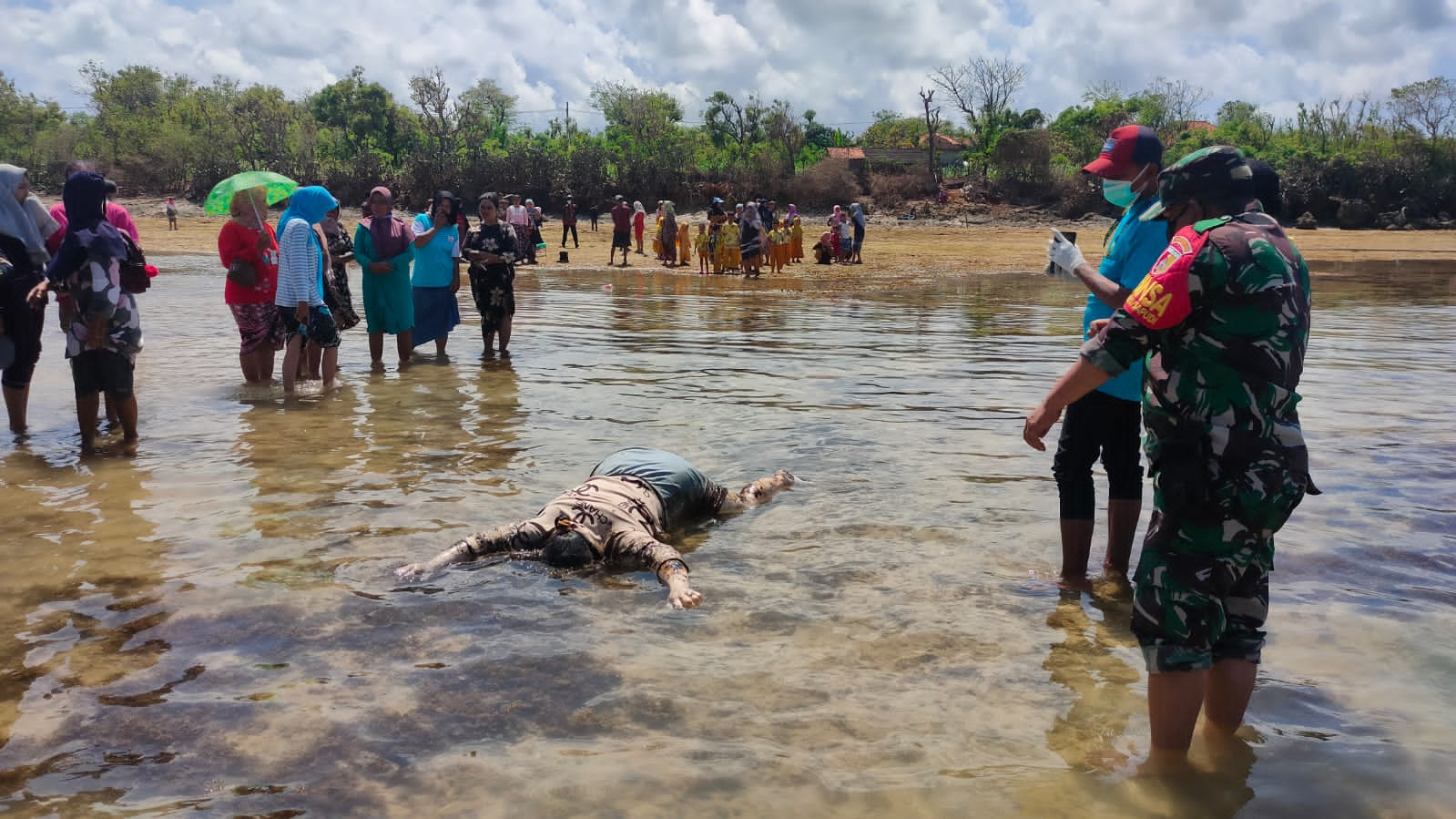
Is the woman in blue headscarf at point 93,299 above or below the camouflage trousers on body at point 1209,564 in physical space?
above

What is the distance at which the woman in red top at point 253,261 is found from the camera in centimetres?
817

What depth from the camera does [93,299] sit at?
21.3 feet

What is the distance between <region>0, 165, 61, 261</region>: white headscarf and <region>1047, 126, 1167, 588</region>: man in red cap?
6.32m

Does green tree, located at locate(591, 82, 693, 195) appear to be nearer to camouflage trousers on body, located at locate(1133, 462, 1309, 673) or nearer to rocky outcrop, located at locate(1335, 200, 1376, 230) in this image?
rocky outcrop, located at locate(1335, 200, 1376, 230)

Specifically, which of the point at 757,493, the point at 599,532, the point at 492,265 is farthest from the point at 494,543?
the point at 492,265

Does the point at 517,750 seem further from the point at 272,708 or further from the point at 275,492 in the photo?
the point at 275,492

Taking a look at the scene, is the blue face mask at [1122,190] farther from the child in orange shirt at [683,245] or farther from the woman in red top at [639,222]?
the woman in red top at [639,222]

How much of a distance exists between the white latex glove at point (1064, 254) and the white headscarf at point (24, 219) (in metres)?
6.19

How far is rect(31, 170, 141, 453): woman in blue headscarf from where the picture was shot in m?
6.40

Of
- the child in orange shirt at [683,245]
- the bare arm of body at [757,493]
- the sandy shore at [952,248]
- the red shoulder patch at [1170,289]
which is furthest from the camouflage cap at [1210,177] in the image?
the child in orange shirt at [683,245]

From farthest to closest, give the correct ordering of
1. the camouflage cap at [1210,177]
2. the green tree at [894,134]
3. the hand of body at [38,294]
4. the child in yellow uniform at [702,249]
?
1. the green tree at [894,134]
2. the child in yellow uniform at [702,249]
3. the hand of body at [38,294]
4. the camouflage cap at [1210,177]

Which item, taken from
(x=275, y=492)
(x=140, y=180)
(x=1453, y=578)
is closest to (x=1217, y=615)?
(x=1453, y=578)

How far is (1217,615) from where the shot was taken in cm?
288

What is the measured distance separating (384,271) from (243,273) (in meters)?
1.69
